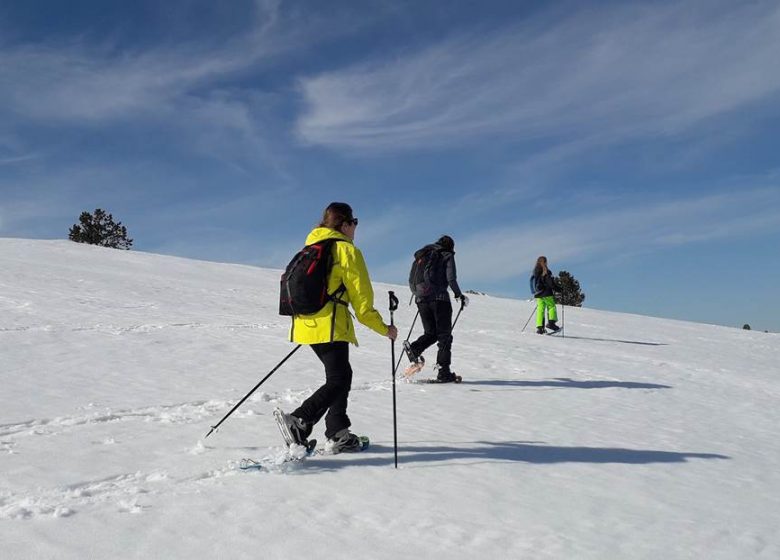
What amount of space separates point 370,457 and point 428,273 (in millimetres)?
4070

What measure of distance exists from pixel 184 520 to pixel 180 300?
14111mm

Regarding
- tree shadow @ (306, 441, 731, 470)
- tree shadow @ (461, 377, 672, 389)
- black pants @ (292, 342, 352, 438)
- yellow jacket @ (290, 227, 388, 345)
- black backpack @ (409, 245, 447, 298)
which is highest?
black backpack @ (409, 245, 447, 298)

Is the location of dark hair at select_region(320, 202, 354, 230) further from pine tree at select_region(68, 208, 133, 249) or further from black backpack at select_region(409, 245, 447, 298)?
pine tree at select_region(68, 208, 133, 249)

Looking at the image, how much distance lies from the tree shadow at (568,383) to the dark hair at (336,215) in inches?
192

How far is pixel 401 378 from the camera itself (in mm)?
9242

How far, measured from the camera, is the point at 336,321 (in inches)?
185

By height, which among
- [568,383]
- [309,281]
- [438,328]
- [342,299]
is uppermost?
[309,281]

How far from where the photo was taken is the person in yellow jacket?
4.68m

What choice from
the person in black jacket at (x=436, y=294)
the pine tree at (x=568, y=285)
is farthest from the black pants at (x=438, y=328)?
the pine tree at (x=568, y=285)

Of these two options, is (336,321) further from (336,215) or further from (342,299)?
(336,215)

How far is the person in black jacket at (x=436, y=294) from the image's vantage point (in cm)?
877

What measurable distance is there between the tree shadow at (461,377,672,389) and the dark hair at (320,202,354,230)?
4879mm

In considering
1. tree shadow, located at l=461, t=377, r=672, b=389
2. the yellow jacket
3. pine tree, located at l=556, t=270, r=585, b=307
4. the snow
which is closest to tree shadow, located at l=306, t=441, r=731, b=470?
the snow

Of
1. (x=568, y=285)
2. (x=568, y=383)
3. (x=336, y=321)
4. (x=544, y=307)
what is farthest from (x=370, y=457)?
(x=568, y=285)
